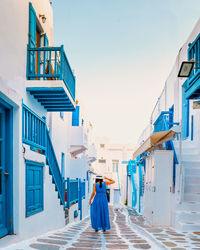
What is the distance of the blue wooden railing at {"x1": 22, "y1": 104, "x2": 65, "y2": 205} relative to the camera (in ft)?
20.6

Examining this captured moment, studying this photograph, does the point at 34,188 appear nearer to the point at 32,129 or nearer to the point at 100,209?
the point at 32,129

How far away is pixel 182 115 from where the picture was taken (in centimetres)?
1303

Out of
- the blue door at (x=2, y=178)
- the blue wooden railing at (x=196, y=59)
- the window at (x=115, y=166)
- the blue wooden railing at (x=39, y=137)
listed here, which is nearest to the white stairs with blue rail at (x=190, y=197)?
the blue wooden railing at (x=196, y=59)

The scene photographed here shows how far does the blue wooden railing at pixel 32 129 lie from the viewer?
6246 mm

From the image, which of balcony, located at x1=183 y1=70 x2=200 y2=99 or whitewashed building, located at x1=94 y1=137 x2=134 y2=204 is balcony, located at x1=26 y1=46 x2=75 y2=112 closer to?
balcony, located at x1=183 y1=70 x2=200 y2=99

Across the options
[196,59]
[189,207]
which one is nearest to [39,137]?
[196,59]

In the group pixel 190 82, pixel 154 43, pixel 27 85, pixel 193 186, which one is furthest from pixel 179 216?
pixel 154 43

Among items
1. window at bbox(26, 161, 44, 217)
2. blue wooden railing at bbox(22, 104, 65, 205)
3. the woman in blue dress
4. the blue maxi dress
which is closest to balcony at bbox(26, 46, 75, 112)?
blue wooden railing at bbox(22, 104, 65, 205)

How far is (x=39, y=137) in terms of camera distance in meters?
7.49

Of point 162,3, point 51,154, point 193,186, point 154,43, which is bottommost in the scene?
point 193,186

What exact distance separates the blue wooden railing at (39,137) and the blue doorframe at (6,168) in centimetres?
49

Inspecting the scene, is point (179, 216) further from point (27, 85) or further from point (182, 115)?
point (182, 115)

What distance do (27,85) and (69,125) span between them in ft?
27.8

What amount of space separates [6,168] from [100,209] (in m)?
3.28
